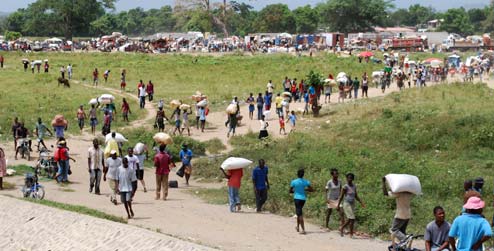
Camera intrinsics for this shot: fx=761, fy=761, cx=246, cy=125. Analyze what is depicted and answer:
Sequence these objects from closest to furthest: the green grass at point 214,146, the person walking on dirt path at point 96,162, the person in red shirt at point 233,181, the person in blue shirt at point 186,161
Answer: the person in red shirt at point 233,181, the person walking on dirt path at point 96,162, the person in blue shirt at point 186,161, the green grass at point 214,146

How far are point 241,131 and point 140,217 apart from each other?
1343 centimetres

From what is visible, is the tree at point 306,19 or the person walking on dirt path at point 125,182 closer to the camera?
the person walking on dirt path at point 125,182

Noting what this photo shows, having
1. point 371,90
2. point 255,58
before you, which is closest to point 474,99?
point 371,90

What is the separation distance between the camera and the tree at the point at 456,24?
119113 millimetres

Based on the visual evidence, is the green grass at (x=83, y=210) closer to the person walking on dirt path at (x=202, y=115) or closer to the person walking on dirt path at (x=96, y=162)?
the person walking on dirt path at (x=96, y=162)

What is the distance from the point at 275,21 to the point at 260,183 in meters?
89.0

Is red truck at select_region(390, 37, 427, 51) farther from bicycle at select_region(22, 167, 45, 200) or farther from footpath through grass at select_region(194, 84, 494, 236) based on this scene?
bicycle at select_region(22, 167, 45, 200)

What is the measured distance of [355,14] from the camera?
3551 inches

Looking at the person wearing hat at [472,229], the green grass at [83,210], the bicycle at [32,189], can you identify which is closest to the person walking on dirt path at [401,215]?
the person wearing hat at [472,229]

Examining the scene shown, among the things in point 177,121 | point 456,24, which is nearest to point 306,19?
point 456,24

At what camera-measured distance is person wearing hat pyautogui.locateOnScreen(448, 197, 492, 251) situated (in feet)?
30.1

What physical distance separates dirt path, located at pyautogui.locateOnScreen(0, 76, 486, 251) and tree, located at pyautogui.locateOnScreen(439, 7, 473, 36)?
106 meters

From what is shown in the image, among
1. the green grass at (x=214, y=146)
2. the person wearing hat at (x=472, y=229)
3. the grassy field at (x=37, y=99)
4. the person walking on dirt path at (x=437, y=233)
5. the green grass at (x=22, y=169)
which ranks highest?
the person wearing hat at (x=472, y=229)

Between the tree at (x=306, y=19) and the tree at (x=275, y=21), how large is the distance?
2.16 metres
